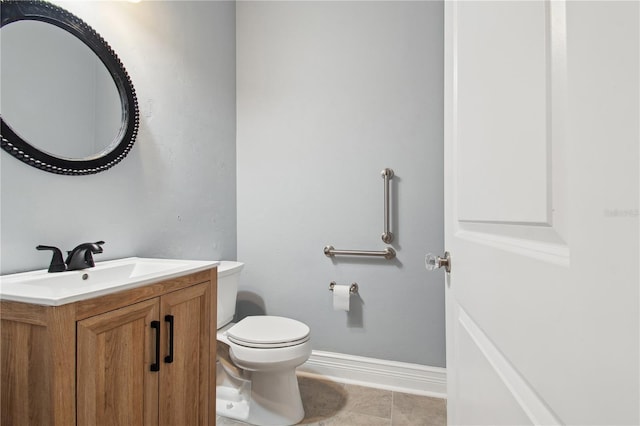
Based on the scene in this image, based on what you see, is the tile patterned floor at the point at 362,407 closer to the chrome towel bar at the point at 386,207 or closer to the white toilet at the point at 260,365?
the white toilet at the point at 260,365

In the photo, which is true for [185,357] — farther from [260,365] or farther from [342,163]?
[342,163]

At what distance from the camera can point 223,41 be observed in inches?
84.4

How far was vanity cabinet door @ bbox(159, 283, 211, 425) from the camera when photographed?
3.43ft

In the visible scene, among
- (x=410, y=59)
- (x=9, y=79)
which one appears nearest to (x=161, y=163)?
(x=9, y=79)

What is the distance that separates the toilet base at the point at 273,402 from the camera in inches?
63.1

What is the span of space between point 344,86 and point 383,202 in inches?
30.3

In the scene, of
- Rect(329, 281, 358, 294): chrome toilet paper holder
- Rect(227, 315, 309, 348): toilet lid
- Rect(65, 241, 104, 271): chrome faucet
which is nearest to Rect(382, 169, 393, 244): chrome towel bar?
Rect(329, 281, 358, 294): chrome toilet paper holder

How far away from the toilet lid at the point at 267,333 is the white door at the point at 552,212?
983 mm

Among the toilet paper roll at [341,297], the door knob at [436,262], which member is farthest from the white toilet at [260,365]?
the door knob at [436,262]


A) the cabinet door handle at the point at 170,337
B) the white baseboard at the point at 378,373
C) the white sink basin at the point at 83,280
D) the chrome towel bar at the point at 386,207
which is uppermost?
the chrome towel bar at the point at 386,207

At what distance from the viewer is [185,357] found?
1.13 metres

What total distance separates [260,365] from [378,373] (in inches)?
32.8

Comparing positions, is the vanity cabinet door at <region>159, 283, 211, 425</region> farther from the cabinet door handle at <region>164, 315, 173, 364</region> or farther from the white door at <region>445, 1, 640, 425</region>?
the white door at <region>445, 1, 640, 425</region>

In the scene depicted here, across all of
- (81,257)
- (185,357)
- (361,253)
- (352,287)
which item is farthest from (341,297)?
(81,257)
